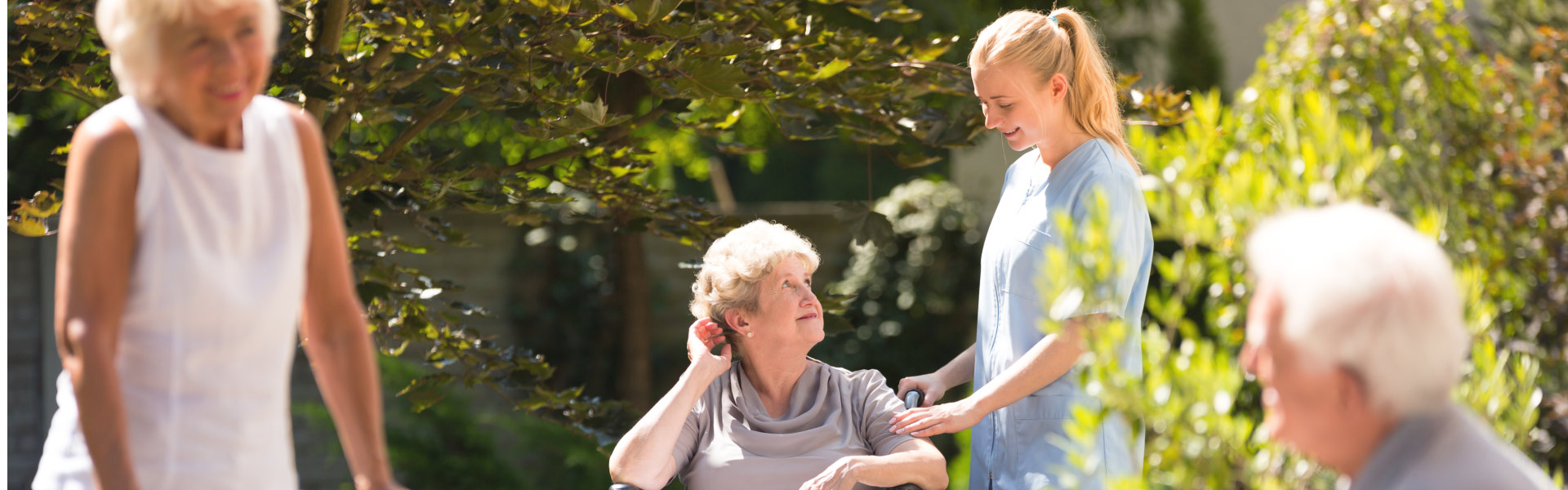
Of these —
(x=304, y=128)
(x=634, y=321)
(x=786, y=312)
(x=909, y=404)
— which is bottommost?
(x=634, y=321)

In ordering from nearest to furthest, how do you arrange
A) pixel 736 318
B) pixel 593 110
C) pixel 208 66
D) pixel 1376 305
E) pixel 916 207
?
pixel 1376 305 → pixel 208 66 → pixel 593 110 → pixel 736 318 → pixel 916 207

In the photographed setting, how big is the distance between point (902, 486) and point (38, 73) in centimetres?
186

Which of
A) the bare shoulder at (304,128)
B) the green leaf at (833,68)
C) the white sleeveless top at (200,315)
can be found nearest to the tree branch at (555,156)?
the green leaf at (833,68)

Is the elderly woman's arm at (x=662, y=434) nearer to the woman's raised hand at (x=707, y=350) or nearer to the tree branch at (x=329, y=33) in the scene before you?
the woman's raised hand at (x=707, y=350)

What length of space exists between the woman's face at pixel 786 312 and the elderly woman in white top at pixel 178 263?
138 centimetres

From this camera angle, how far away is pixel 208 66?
3.73ft

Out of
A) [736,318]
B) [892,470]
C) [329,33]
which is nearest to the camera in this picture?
[892,470]

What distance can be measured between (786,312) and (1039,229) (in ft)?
2.14

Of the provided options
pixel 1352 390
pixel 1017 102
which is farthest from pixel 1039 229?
pixel 1352 390

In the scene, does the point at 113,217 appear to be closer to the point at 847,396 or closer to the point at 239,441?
the point at 239,441

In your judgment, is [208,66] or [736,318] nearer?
[208,66]

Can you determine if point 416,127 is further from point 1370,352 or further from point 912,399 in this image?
point 1370,352

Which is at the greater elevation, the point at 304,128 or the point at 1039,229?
the point at 304,128

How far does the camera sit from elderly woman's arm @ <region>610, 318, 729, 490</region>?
2316 mm
